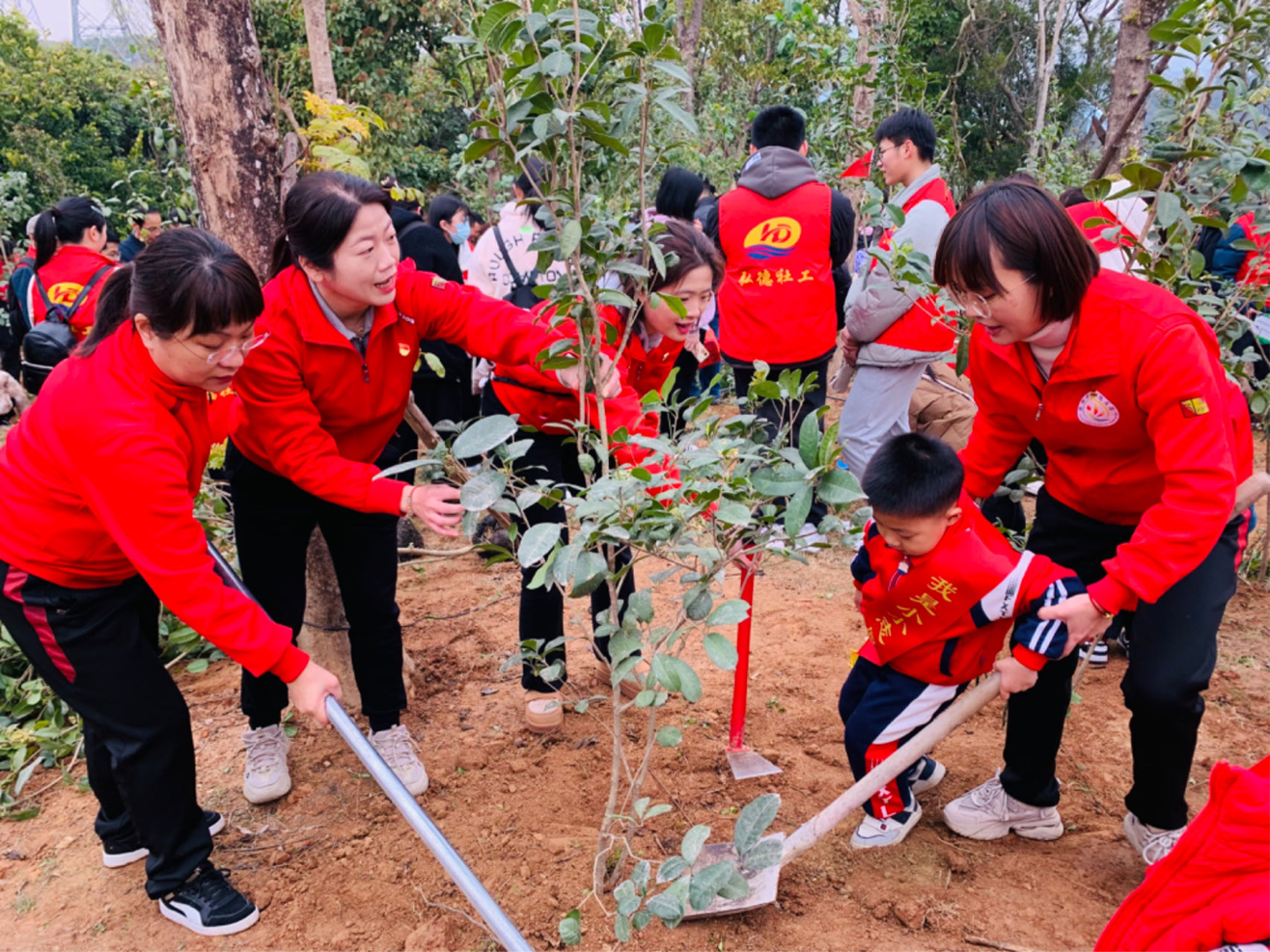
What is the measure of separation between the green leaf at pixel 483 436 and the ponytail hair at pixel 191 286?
0.57 meters

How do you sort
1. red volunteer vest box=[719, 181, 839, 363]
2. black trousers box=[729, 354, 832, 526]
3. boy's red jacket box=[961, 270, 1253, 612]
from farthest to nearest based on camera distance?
black trousers box=[729, 354, 832, 526]
red volunteer vest box=[719, 181, 839, 363]
boy's red jacket box=[961, 270, 1253, 612]

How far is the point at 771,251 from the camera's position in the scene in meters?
4.05

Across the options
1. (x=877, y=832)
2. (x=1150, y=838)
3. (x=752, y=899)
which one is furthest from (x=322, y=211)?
(x=1150, y=838)

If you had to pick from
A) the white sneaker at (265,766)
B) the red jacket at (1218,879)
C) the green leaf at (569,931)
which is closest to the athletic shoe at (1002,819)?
the red jacket at (1218,879)

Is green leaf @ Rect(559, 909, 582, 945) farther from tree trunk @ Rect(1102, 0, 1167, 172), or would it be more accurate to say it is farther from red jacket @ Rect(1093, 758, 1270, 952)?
tree trunk @ Rect(1102, 0, 1167, 172)

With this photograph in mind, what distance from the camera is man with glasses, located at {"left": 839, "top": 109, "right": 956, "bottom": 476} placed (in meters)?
3.71

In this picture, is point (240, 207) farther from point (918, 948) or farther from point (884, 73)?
point (884, 73)

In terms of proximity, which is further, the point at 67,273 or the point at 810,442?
the point at 67,273

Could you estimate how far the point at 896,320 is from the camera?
12.8ft

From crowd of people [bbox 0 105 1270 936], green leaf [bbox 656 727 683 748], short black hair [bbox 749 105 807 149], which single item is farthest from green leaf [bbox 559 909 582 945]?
short black hair [bbox 749 105 807 149]

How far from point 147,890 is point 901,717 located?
178cm

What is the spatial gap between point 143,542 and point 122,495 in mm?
96

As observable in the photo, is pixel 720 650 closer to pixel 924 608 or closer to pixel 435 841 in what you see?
pixel 435 841

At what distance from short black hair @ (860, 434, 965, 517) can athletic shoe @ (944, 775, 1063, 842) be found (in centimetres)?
83
